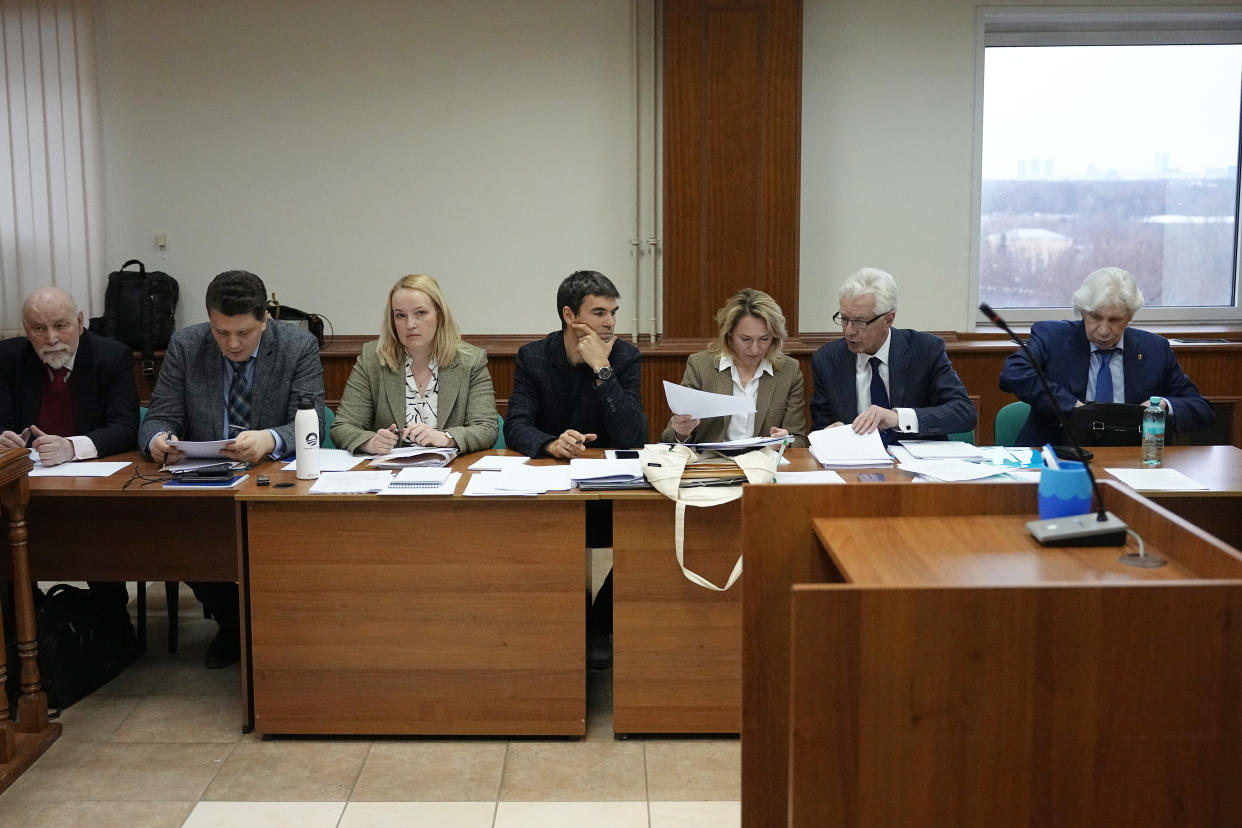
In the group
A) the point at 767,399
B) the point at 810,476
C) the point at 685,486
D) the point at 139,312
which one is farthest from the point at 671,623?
the point at 139,312

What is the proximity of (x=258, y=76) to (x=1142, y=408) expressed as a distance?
393 cm

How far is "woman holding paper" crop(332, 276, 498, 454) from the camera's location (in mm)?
3703

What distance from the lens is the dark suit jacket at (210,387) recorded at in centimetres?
364

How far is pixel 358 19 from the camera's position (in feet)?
16.9

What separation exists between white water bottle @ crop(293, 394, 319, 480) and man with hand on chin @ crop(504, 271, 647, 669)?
2.16 feet

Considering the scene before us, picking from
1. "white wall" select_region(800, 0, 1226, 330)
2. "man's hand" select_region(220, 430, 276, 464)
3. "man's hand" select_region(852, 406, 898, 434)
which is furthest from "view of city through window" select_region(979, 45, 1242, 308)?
"man's hand" select_region(220, 430, 276, 464)

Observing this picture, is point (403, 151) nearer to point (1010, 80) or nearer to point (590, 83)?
point (590, 83)

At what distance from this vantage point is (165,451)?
134 inches

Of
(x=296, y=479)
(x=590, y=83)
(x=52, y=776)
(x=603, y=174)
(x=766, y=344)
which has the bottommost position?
(x=52, y=776)

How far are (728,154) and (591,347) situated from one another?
5.71 ft

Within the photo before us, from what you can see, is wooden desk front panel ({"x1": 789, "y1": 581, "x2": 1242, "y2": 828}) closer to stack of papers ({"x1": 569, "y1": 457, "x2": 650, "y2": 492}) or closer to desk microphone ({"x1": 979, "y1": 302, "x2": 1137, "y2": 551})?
desk microphone ({"x1": 979, "y1": 302, "x2": 1137, "y2": 551})

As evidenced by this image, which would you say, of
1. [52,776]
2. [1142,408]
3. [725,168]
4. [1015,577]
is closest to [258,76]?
[725,168]

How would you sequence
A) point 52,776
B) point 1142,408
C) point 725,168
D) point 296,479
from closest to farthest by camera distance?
point 52,776 → point 296,479 → point 1142,408 → point 725,168

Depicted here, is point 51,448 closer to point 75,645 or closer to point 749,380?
point 75,645
